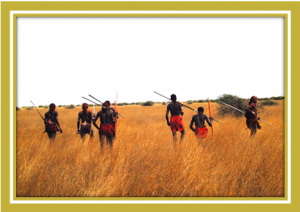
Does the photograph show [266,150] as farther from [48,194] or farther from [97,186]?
[48,194]

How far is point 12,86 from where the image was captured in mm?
4566

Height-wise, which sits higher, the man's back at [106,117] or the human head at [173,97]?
Answer: the human head at [173,97]

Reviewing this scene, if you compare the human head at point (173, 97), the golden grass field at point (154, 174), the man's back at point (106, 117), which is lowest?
the golden grass field at point (154, 174)

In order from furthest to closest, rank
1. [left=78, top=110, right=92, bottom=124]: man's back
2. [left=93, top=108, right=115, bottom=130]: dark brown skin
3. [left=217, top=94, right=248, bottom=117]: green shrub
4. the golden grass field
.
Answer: [left=217, top=94, right=248, bottom=117]: green shrub
[left=78, top=110, right=92, bottom=124]: man's back
[left=93, top=108, right=115, bottom=130]: dark brown skin
the golden grass field

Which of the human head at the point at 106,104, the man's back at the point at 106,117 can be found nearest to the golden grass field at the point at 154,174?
the man's back at the point at 106,117

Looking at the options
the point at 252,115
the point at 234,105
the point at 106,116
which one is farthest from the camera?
the point at 234,105

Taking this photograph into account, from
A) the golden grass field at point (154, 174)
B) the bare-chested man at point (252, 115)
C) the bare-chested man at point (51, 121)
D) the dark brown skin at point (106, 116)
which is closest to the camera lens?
the golden grass field at point (154, 174)

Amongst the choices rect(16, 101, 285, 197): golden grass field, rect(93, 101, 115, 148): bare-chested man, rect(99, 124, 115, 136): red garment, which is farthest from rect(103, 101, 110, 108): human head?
rect(16, 101, 285, 197): golden grass field

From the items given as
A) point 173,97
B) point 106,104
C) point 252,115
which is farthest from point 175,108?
point 252,115

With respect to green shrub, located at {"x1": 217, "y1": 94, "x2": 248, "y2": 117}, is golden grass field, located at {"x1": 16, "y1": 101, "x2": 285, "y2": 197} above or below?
below

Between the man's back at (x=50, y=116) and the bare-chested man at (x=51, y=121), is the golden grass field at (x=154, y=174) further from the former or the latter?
the man's back at (x=50, y=116)

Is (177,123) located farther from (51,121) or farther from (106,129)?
(51,121)

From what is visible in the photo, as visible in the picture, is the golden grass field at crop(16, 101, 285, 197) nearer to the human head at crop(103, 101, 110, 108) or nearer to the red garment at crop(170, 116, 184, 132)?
the red garment at crop(170, 116, 184, 132)
